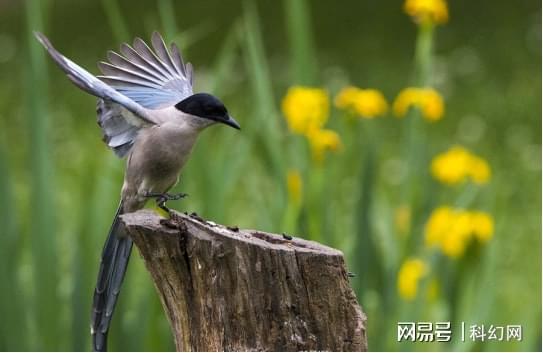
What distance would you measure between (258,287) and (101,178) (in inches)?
49.3

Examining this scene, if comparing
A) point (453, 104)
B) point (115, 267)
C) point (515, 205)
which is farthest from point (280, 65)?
point (115, 267)

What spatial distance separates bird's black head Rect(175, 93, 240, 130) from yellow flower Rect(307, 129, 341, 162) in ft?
3.36

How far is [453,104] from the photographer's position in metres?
7.81

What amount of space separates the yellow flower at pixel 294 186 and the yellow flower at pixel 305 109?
0.12 metres

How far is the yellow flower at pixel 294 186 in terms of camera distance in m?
2.96

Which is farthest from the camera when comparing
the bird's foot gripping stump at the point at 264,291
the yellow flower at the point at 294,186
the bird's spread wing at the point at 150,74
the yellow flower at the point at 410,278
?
the yellow flower at the point at 410,278

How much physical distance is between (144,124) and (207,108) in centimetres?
Result: 17

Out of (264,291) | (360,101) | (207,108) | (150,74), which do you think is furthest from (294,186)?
(264,291)

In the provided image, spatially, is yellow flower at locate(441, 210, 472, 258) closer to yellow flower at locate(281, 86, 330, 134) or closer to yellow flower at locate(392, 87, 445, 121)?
yellow flower at locate(392, 87, 445, 121)

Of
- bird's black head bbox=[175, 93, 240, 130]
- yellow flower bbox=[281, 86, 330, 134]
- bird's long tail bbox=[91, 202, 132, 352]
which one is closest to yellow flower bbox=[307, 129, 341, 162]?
yellow flower bbox=[281, 86, 330, 134]

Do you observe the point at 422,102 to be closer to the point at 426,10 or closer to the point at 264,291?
the point at 426,10

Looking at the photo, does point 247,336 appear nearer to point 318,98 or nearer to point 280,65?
point 318,98

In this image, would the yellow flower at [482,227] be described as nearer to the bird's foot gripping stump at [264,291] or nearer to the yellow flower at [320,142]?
the yellow flower at [320,142]

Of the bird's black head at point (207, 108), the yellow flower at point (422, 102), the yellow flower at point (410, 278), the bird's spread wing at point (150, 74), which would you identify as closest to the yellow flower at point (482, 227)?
the yellow flower at point (410, 278)
